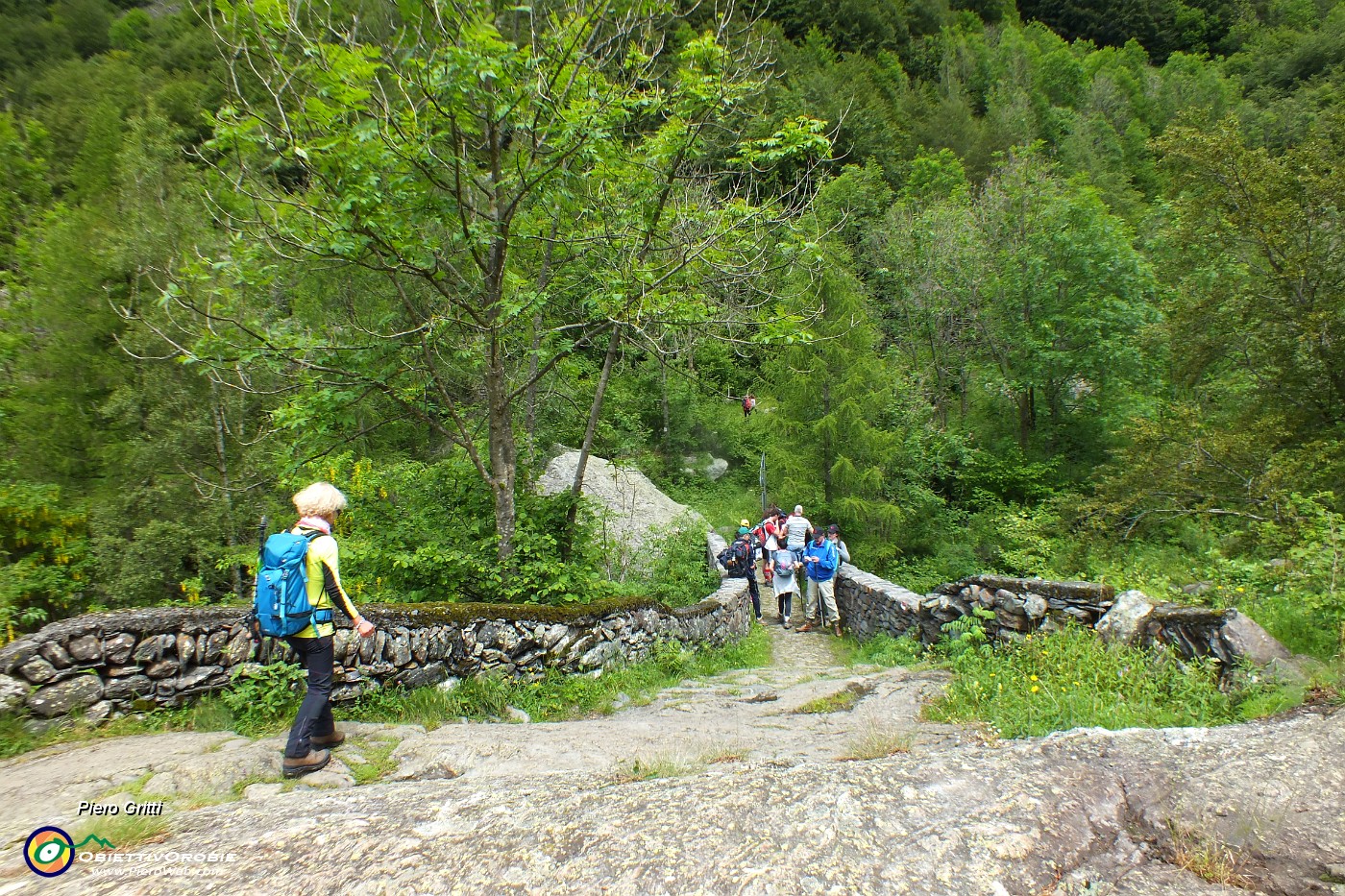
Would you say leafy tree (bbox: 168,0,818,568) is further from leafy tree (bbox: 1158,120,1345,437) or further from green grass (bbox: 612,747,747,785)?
leafy tree (bbox: 1158,120,1345,437)

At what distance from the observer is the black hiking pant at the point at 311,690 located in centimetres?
406

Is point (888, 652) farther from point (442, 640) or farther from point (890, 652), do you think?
point (442, 640)

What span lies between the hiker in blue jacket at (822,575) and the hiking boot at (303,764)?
8.94 meters

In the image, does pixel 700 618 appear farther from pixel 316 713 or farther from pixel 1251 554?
pixel 1251 554

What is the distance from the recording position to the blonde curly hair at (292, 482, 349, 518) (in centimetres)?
417

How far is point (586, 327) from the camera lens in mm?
7902

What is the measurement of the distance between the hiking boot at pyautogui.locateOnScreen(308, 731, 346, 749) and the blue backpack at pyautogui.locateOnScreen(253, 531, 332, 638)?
93 centimetres

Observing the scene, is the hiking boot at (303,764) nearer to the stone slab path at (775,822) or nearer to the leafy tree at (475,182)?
the stone slab path at (775,822)

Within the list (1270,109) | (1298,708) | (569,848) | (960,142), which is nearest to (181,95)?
(569,848)

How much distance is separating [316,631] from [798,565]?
30.0 feet

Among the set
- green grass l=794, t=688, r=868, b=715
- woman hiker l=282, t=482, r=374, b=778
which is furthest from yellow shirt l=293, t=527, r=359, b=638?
green grass l=794, t=688, r=868, b=715

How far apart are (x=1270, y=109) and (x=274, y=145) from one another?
63766mm

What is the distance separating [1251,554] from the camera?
948 centimetres

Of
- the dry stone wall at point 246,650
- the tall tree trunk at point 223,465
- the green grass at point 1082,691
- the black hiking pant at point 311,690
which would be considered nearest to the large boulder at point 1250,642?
the green grass at point 1082,691
